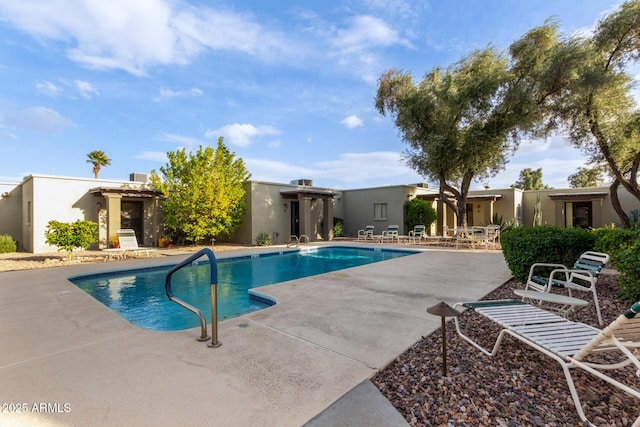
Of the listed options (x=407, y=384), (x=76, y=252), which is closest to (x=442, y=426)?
(x=407, y=384)

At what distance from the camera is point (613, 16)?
1038cm

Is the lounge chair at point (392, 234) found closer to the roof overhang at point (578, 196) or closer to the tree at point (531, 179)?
the roof overhang at point (578, 196)

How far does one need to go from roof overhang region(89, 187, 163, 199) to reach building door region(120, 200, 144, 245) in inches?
50.3

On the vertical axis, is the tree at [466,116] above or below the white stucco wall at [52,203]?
above

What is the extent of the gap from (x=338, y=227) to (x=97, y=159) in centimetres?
1957

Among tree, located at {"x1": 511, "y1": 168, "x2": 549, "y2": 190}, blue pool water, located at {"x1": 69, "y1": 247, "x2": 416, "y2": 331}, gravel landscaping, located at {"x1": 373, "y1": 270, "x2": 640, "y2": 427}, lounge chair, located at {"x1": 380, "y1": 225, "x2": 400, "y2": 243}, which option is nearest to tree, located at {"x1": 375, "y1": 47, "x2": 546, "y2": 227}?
lounge chair, located at {"x1": 380, "y1": 225, "x2": 400, "y2": 243}

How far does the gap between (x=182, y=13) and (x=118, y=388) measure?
989 centimetres

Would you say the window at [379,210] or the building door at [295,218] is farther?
the window at [379,210]

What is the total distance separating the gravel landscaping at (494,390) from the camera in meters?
2.17

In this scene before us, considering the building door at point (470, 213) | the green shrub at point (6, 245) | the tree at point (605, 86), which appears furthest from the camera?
the building door at point (470, 213)

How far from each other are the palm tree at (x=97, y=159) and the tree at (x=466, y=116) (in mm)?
22435

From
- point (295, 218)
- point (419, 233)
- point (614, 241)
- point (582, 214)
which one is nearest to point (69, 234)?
point (295, 218)

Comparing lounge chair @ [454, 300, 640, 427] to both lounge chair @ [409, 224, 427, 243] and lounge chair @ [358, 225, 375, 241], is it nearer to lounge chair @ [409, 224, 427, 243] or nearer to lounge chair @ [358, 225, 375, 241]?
lounge chair @ [409, 224, 427, 243]

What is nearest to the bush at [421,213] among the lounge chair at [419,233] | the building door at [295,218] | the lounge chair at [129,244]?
the lounge chair at [419,233]
